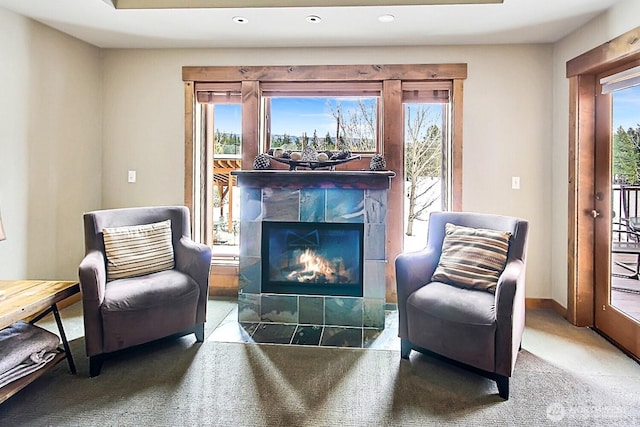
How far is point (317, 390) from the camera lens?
2215 mm

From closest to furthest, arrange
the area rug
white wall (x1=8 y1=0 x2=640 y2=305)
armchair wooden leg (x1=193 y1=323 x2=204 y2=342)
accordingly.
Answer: the area rug
armchair wooden leg (x1=193 y1=323 x2=204 y2=342)
white wall (x1=8 y1=0 x2=640 y2=305)

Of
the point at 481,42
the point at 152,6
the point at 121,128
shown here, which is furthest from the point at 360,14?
the point at 121,128

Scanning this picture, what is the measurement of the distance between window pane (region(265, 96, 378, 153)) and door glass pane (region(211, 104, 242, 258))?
0.38 m

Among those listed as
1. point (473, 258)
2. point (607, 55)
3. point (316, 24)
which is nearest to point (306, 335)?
point (473, 258)

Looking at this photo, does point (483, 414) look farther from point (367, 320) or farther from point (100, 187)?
point (100, 187)

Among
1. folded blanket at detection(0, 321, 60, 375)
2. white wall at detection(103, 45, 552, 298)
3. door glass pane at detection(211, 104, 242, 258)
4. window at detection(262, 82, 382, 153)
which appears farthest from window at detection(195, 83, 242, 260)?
folded blanket at detection(0, 321, 60, 375)

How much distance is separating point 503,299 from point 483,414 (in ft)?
2.03

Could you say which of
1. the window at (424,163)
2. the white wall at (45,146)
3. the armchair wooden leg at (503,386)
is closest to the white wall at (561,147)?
the window at (424,163)

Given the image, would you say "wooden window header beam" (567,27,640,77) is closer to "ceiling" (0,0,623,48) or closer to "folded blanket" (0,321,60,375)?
"ceiling" (0,0,623,48)

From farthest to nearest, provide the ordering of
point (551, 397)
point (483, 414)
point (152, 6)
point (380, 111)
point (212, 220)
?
point (212, 220)
point (380, 111)
point (152, 6)
point (551, 397)
point (483, 414)

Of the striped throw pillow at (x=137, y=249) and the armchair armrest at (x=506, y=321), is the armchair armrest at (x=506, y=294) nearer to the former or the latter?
the armchair armrest at (x=506, y=321)

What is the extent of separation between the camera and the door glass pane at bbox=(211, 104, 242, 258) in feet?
12.9

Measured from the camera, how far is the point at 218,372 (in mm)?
2404

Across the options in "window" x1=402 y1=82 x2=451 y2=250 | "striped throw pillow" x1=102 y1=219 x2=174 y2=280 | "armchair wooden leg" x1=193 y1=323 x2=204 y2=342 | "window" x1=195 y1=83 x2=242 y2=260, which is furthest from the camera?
"window" x1=195 y1=83 x2=242 y2=260
